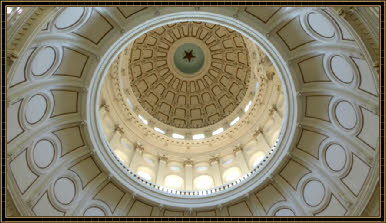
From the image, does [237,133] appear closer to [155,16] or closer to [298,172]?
[298,172]

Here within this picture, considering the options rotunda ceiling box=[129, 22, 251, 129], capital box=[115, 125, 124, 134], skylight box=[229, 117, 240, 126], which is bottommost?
capital box=[115, 125, 124, 134]

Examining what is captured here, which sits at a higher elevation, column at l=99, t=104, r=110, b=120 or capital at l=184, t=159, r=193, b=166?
column at l=99, t=104, r=110, b=120

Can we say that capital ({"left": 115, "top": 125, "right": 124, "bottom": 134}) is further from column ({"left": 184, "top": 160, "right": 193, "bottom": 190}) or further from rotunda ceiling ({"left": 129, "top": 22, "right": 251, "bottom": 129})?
rotunda ceiling ({"left": 129, "top": 22, "right": 251, "bottom": 129})

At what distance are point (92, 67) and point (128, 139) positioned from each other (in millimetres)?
9908

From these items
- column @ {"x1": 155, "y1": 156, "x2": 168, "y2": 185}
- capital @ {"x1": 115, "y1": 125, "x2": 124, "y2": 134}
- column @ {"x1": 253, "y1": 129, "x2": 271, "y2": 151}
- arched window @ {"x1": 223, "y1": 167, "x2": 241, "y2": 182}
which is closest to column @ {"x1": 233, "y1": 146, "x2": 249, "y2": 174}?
arched window @ {"x1": 223, "y1": 167, "x2": 241, "y2": 182}

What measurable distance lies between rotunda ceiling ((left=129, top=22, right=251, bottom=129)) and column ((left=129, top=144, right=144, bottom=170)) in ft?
19.9

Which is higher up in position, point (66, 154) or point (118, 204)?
point (66, 154)

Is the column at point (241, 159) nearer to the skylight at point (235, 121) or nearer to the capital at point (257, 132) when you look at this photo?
the capital at point (257, 132)

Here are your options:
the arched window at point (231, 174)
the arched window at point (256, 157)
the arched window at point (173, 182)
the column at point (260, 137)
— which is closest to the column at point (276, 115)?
the column at point (260, 137)

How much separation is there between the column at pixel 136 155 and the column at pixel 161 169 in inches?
68.5

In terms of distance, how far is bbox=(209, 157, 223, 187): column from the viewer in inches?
1266

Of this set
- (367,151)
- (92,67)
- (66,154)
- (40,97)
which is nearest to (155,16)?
(92,67)

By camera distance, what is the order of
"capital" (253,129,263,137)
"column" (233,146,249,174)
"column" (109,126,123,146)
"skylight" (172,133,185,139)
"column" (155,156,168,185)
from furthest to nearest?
"skylight" (172,133,185,139) → "capital" (253,129,263,137) → "column" (155,156,168,185) → "column" (233,146,249,174) → "column" (109,126,123,146)

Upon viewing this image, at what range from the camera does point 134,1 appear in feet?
49.6
